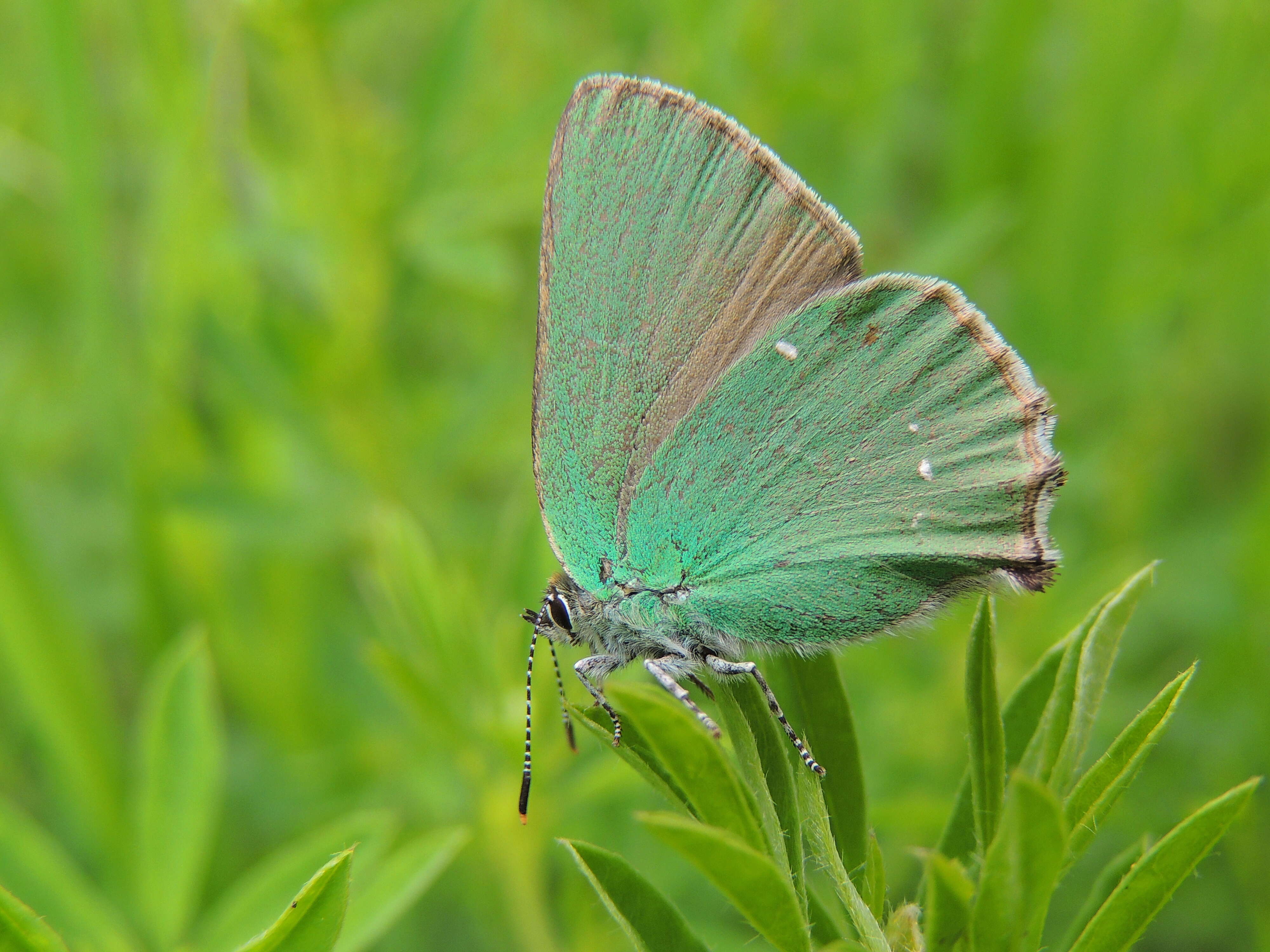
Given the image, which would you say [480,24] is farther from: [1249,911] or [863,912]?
[1249,911]

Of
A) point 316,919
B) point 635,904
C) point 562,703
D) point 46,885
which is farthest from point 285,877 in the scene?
point 635,904

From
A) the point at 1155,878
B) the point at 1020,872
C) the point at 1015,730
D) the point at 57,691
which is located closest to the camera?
the point at 1020,872

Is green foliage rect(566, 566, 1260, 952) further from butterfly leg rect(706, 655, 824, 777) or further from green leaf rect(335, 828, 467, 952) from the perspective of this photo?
green leaf rect(335, 828, 467, 952)

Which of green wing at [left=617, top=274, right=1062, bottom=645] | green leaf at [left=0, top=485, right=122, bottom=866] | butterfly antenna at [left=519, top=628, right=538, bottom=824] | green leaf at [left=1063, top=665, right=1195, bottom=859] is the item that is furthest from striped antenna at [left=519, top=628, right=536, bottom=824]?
green leaf at [left=0, top=485, right=122, bottom=866]

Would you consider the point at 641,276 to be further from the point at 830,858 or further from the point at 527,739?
the point at 830,858

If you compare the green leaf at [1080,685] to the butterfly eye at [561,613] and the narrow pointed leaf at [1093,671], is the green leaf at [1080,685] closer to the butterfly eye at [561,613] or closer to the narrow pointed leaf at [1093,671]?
the narrow pointed leaf at [1093,671]

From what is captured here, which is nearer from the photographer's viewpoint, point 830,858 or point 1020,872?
point 1020,872

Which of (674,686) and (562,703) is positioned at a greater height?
(562,703)
